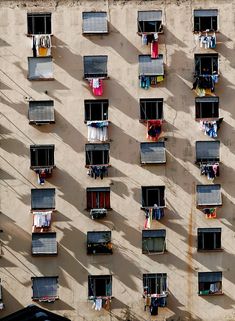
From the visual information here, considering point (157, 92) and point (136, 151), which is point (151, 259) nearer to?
point (136, 151)

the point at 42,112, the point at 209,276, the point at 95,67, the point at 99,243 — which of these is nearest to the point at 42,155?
the point at 42,112

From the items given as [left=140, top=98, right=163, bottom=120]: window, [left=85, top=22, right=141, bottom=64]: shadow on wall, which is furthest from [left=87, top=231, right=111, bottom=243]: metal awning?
[left=85, top=22, right=141, bottom=64]: shadow on wall

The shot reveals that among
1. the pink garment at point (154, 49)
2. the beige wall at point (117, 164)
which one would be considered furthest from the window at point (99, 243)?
the pink garment at point (154, 49)

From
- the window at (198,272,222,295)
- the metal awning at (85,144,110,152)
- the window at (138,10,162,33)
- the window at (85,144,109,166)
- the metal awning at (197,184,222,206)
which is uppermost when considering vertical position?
the window at (138,10,162,33)

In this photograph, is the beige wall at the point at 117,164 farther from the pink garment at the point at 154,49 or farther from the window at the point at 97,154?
the pink garment at the point at 154,49

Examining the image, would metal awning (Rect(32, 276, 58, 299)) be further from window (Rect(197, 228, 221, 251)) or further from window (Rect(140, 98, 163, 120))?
window (Rect(140, 98, 163, 120))
